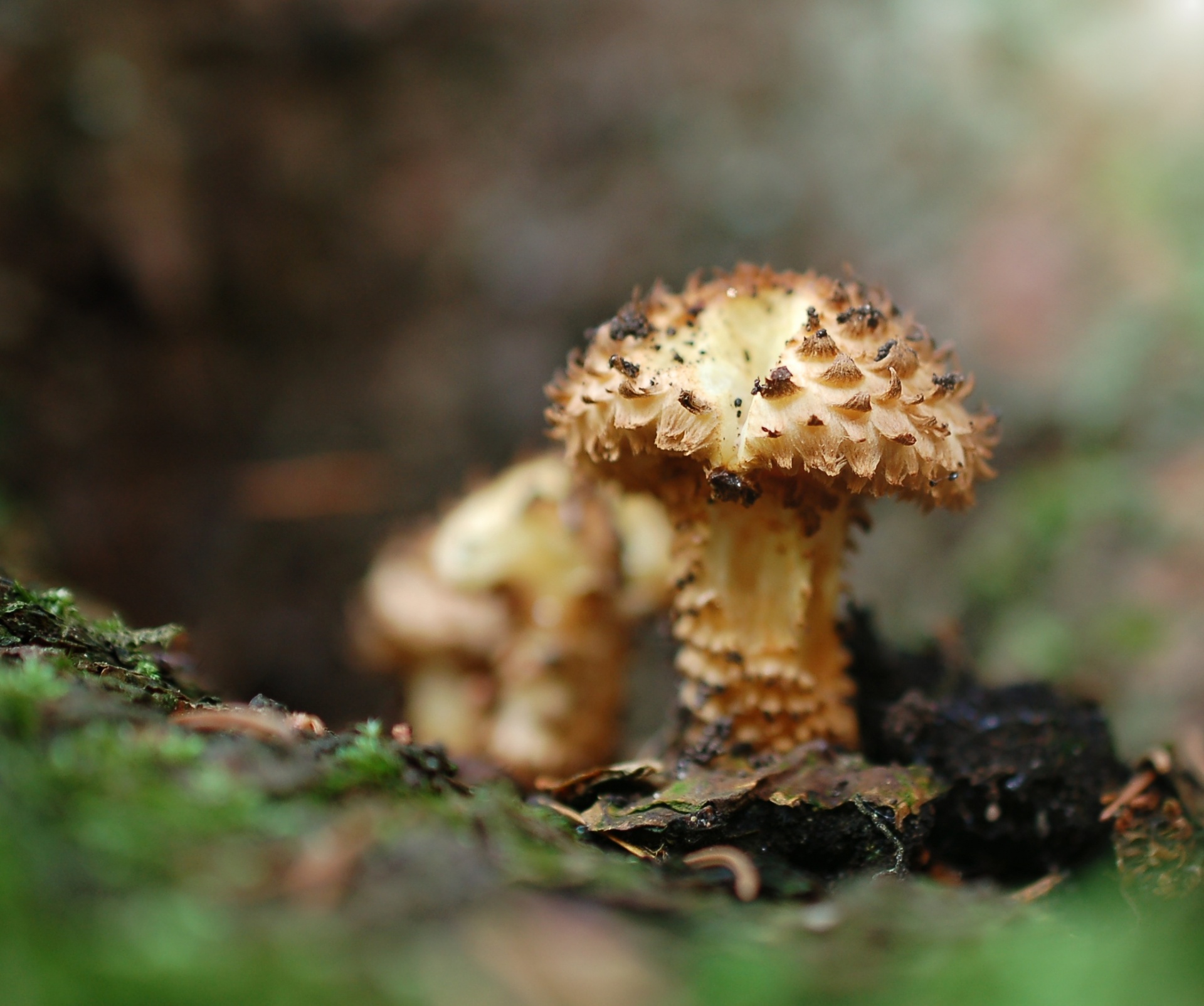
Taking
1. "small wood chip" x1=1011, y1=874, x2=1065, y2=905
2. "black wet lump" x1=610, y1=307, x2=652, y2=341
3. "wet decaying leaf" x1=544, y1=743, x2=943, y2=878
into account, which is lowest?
"small wood chip" x1=1011, y1=874, x2=1065, y2=905

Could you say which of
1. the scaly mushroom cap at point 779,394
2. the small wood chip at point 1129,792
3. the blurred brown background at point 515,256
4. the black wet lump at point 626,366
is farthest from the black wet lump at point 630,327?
the blurred brown background at point 515,256

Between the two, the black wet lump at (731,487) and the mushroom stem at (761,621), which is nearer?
the black wet lump at (731,487)

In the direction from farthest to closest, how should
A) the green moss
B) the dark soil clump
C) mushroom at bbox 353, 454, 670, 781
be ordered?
mushroom at bbox 353, 454, 670, 781 → the dark soil clump → the green moss

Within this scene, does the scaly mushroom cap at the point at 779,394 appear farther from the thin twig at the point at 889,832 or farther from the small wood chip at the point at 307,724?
the small wood chip at the point at 307,724

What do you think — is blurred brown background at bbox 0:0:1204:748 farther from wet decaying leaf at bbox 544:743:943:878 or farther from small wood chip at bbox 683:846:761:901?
small wood chip at bbox 683:846:761:901

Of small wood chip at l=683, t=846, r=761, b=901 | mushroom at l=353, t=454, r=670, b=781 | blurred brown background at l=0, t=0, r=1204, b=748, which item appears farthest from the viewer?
blurred brown background at l=0, t=0, r=1204, b=748

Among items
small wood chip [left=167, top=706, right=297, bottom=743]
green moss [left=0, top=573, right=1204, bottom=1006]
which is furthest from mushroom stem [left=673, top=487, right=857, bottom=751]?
small wood chip [left=167, top=706, right=297, bottom=743]

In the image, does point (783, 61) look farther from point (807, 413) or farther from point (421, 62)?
point (807, 413)
